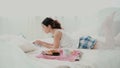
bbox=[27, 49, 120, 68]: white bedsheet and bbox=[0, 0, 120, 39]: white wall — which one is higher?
bbox=[0, 0, 120, 39]: white wall

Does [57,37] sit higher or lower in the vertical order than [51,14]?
lower

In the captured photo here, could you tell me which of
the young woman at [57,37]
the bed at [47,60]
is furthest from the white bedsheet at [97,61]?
the young woman at [57,37]

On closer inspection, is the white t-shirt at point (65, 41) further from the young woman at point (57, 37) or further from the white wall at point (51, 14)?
the white wall at point (51, 14)

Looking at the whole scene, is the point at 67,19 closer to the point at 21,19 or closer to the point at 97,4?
the point at 21,19

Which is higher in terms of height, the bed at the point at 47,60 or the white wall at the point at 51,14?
the white wall at the point at 51,14

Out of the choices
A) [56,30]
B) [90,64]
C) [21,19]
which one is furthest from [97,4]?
[21,19]

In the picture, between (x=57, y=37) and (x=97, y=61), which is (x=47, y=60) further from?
(x=57, y=37)

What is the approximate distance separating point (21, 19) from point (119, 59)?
148 centimetres

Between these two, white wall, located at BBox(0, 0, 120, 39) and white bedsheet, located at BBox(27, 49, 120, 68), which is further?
white wall, located at BBox(0, 0, 120, 39)

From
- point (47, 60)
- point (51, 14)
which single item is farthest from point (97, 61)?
point (51, 14)

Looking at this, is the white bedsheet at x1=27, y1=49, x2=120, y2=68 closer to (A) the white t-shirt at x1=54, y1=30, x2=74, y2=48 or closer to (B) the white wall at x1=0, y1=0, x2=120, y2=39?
(B) the white wall at x1=0, y1=0, x2=120, y2=39

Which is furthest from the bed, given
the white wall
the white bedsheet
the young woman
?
the young woman

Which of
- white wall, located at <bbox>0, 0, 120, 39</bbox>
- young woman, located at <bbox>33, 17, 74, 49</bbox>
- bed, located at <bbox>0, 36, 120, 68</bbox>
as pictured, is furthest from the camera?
young woman, located at <bbox>33, 17, 74, 49</bbox>

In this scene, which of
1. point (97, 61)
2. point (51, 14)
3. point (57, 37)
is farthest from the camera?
point (51, 14)
